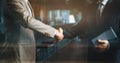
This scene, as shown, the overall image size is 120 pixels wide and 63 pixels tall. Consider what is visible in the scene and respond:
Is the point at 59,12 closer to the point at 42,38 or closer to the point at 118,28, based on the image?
the point at 42,38

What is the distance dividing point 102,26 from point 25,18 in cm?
49

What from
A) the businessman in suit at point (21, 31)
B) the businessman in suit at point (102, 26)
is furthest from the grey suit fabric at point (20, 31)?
the businessman in suit at point (102, 26)

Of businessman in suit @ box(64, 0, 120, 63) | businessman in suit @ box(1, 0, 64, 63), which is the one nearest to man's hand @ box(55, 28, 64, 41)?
businessman in suit @ box(1, 0, 64, 63)

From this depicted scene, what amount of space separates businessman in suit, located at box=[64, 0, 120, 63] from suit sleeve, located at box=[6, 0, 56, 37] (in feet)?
0.75

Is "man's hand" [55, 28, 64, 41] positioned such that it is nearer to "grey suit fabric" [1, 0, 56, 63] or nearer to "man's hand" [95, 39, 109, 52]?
"grey suit fabric" [1, 0, 56, 63]

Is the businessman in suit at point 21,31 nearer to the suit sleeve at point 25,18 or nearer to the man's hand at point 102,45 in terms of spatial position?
the suit sleeve at point 25,18

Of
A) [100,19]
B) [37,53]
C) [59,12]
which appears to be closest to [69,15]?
[59,12]

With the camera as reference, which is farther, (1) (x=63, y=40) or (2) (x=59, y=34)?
(1) (x=63, y=40)

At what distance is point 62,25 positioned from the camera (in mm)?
2203

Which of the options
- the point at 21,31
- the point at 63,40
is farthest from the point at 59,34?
the point at 21,31

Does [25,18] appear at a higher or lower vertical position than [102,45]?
higher

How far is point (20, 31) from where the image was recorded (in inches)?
88.1

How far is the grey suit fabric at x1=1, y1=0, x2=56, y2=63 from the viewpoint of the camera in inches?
84.3

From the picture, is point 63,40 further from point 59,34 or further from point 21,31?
point 21,31
